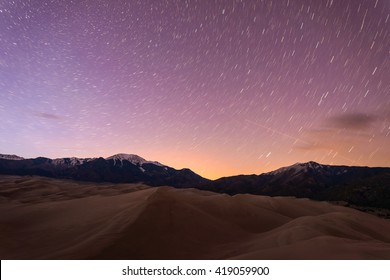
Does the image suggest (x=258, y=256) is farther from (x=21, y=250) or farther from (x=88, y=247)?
(x=21, y=250)

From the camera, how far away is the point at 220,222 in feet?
81.1

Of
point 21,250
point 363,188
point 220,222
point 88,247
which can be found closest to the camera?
point 88,247

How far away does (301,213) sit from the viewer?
125 ft

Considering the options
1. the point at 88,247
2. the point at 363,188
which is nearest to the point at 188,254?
the point at 88,247

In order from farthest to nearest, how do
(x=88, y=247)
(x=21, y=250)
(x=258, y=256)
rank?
1. (x=21, y=250)
2. (x=88, y=247)
3. (x=258, y=256)

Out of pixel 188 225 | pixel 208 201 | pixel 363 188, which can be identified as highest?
pixel 363 188

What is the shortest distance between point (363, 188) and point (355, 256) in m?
191

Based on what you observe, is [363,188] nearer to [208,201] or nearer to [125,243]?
[208,201]

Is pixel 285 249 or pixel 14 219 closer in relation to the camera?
pixel 285 249

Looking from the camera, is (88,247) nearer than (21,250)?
Yes
